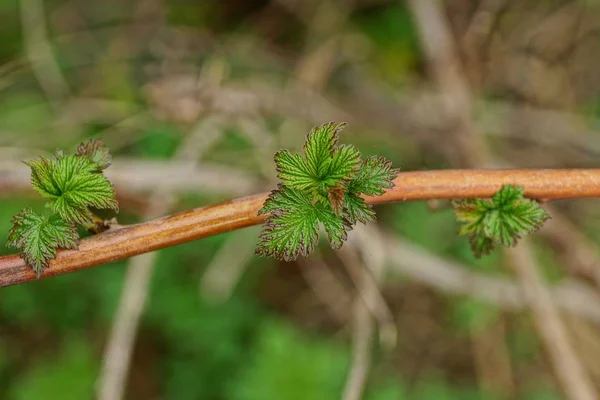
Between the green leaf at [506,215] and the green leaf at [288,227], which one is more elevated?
the green leaf at [506,215]

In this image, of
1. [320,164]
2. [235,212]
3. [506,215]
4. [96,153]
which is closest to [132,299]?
[96,153]

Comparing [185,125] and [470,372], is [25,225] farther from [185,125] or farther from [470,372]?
[470,372]

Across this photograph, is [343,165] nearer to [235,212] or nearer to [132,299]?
[235,212]

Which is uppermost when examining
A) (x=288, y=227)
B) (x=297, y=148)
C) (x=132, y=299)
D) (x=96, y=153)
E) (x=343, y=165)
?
(x=297, y=148)

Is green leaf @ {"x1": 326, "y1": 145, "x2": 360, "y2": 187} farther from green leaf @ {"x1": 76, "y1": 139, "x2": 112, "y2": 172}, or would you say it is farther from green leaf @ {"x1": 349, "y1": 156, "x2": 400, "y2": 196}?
green leaf @ {"x1": 76, "y1": 139, "x2": 112, "y2": 172}

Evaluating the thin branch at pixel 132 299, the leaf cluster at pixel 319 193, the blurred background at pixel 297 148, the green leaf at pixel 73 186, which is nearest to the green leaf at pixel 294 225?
the leaf cluster at pixel 319 193

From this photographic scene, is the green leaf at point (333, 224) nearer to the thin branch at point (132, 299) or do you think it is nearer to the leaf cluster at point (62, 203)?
the leaf cluster at point (62, 203)
